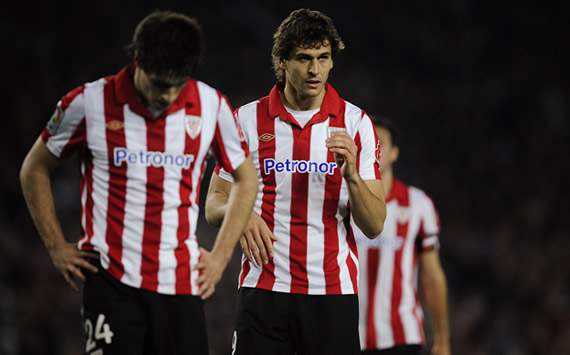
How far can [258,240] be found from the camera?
4.25 meters

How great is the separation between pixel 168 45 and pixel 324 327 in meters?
A: 1.50

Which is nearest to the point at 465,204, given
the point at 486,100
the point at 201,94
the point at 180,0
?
the point at 486,100

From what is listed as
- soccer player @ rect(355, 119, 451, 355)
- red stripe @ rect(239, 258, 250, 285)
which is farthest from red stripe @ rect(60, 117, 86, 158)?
soccer player @ rect(355, 119, 451, 355)

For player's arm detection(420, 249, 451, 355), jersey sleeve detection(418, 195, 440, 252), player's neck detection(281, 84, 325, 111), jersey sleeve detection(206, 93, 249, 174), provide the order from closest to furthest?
jersey sleeve detection(206, 93, 249, 174) → player's neck detection(281, 84, 325, 111) → player's arm detection(420, 249, 451, 355) → jersey sleeve detection(418, 195, 440, 252)

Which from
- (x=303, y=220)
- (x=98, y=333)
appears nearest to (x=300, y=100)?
(x=303, y=220)

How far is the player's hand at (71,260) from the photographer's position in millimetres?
3676

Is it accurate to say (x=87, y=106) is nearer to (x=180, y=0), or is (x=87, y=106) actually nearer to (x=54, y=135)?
(x=54, y=135)

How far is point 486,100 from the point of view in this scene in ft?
41.2

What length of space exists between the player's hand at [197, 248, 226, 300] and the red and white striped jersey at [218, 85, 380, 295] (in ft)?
2.03

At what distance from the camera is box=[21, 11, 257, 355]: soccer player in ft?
12.0

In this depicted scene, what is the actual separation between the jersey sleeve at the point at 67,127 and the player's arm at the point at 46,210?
0.13 ft

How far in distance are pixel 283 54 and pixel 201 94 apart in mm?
708

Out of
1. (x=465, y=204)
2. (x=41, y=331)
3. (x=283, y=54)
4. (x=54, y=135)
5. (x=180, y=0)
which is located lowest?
(x=41, y=331)

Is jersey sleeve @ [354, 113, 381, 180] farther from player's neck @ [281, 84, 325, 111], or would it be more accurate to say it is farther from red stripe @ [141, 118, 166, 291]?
red stripe @ [141, 118, 166, 291]
